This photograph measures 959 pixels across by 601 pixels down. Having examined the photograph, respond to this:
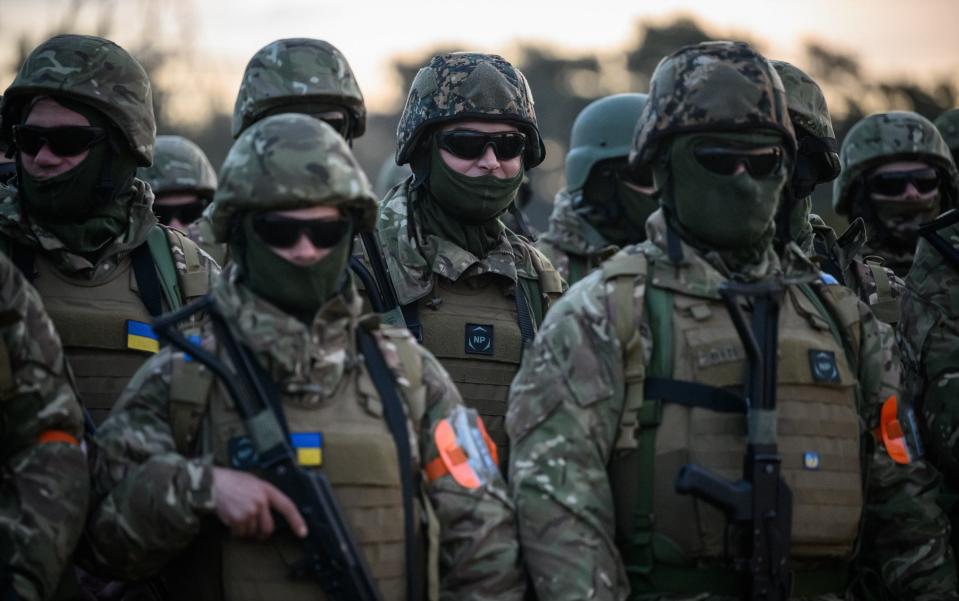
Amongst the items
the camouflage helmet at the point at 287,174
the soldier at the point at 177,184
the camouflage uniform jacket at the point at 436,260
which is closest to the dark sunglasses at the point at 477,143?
the camouflage uniform jacket at the point at 436,260

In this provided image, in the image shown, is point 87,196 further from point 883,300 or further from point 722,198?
point 883,300

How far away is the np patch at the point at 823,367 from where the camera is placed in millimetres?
5332

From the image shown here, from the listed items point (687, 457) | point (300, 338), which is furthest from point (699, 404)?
point (300, 338)

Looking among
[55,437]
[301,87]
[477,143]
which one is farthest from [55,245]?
[477,143]

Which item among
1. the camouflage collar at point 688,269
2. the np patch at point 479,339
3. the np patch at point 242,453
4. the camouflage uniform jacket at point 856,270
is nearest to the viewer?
the np patch at point 242,453

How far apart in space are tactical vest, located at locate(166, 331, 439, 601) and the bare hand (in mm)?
96

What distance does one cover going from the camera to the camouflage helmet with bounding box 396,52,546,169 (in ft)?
23.8

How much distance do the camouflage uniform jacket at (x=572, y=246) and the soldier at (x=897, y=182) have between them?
1567 mm

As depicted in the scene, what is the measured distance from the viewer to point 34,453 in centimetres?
482

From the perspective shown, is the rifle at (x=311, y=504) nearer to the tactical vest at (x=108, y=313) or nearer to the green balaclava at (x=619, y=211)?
the tactical vest at (x=108, y=313)

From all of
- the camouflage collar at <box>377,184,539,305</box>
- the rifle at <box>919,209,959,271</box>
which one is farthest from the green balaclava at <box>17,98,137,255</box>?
the rifle at <box>919,209,959,271</box>

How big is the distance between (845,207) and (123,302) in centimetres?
488

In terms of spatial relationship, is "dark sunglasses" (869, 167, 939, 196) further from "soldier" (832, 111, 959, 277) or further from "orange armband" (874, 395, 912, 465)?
"orange armband" (874, 395, 912, 465)

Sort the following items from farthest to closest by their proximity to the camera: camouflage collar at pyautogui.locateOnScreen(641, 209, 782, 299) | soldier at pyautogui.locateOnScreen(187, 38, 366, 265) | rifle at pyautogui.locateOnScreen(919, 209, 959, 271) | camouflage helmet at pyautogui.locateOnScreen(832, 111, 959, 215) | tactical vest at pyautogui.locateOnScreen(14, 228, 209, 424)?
camouflage helmet at pyautogui.locateOnScreen(832, 111, 959, 215)
soldier at pyautogui.locateOnScreen(187, 38, 366, 265)
rifle at pyautogui.locateOnScreen(919, 209, 959, 271)
tactical vest at pyautogui.locateOnScreen(14, 228, 209, 424)
camouflage collar at pyautogui.locateOnScreen(641, 209, 782, 299)
